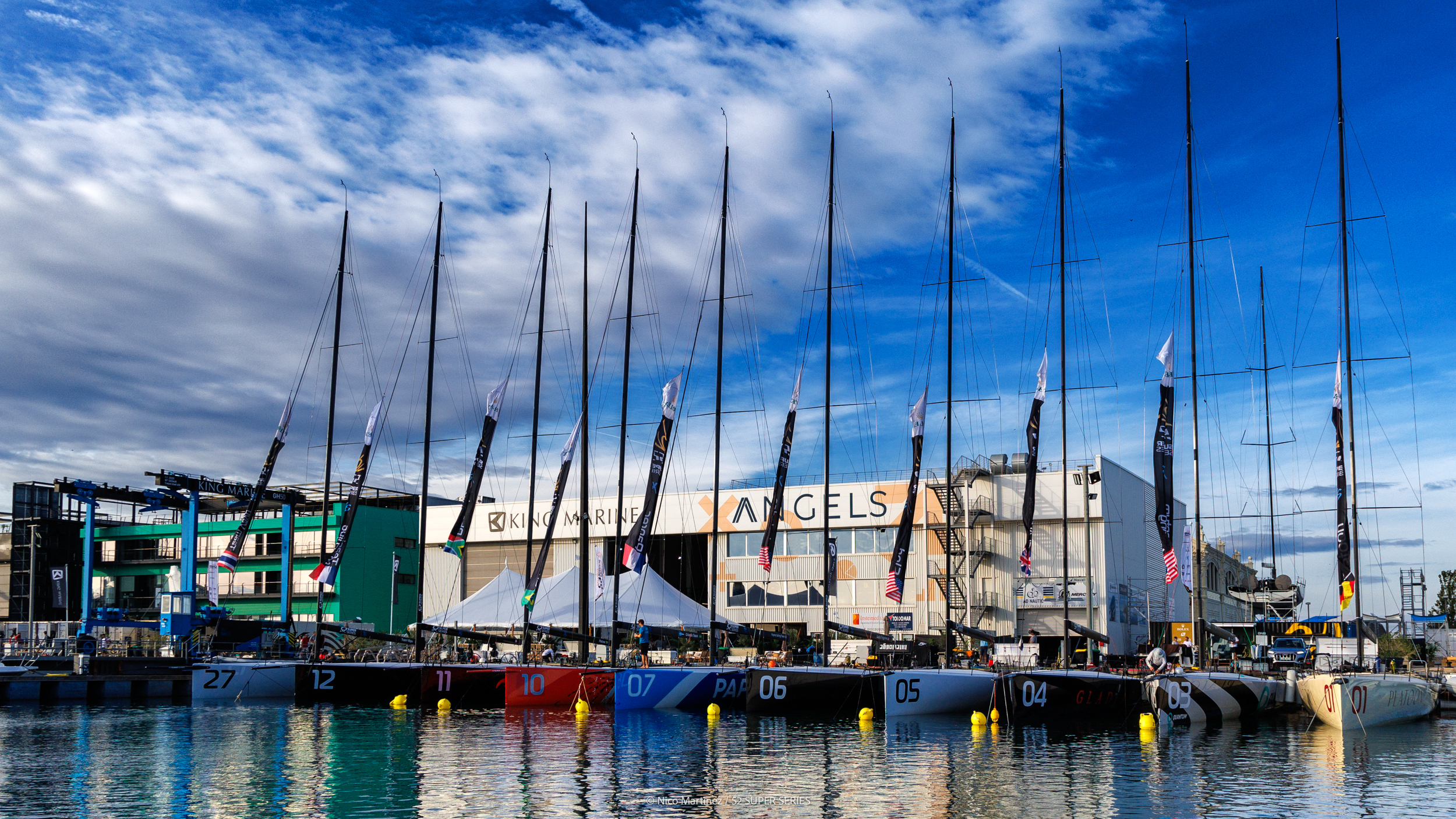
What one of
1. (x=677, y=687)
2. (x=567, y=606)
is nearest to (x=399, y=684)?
(x=567, y=606)

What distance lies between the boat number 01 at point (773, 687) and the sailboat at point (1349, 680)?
17155mm

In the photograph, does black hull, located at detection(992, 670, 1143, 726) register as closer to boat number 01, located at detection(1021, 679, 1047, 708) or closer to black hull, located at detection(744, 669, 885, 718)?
boat number 01, located at detection(1021, 679, 1047, 708)

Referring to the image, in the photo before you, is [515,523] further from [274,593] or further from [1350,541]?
[1350,541]

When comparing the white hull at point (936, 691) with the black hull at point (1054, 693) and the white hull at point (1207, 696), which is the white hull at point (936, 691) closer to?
the black hull at point (1054, 693)

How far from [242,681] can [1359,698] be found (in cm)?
4261

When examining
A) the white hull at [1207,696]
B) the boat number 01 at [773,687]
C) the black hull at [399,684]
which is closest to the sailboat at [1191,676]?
the white hull at [1207,696]

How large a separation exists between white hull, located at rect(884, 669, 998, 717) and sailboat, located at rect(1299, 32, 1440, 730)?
1049 cm

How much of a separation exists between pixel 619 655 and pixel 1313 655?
3106 centimetres

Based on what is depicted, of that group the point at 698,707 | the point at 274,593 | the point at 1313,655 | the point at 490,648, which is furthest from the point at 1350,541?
the point at 274,593

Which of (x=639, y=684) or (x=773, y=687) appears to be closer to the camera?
(x=773, y=687)

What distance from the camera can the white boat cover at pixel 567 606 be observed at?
52.0 meters

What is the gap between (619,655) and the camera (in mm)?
56844

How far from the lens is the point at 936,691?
38594 millimetres

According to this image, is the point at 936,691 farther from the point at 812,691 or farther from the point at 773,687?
the point at 773,687
